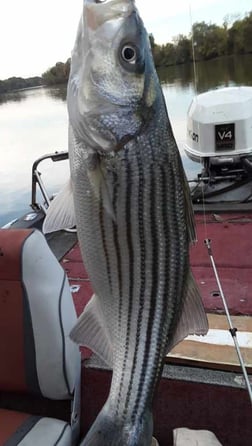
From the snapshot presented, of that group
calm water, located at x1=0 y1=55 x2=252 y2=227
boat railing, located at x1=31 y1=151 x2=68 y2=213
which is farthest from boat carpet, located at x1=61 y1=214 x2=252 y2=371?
calm water, located at x1=0 y1=55 x2=252 y2=227

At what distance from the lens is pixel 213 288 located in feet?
9.31

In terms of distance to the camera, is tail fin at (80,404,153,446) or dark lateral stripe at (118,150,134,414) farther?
tail fin at (80,404,153,446)

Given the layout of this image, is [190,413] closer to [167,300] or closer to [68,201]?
[167,300]

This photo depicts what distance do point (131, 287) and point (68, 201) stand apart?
247 mm

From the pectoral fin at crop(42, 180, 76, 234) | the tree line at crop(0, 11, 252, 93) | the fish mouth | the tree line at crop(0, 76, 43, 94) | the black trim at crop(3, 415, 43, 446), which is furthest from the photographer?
the tree line at crop(0, 11, 252, 93)

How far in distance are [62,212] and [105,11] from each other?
45 centimetres

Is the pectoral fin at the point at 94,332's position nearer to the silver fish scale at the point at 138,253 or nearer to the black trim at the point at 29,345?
the silver fish scale at the point at 138,253

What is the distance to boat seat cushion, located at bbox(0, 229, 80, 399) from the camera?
6.08 feet

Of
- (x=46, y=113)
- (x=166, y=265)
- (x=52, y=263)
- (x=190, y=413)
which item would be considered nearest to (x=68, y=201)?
(x=166, y=265)

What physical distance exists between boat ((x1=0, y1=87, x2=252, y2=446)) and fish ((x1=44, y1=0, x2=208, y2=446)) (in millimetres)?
723

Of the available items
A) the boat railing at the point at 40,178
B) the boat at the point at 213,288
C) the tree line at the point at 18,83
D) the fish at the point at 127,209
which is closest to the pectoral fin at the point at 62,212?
the fish at the point at 127,209

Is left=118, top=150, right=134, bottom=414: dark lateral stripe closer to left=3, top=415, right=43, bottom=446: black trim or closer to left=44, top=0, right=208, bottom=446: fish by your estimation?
left=44, top=0, right=208, bottom=446: fish

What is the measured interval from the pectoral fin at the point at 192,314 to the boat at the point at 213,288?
71 centimetres

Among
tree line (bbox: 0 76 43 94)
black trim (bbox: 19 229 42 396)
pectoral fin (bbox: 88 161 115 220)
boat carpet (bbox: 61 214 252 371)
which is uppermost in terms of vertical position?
tree line (bbox: 0 76 43 94)
